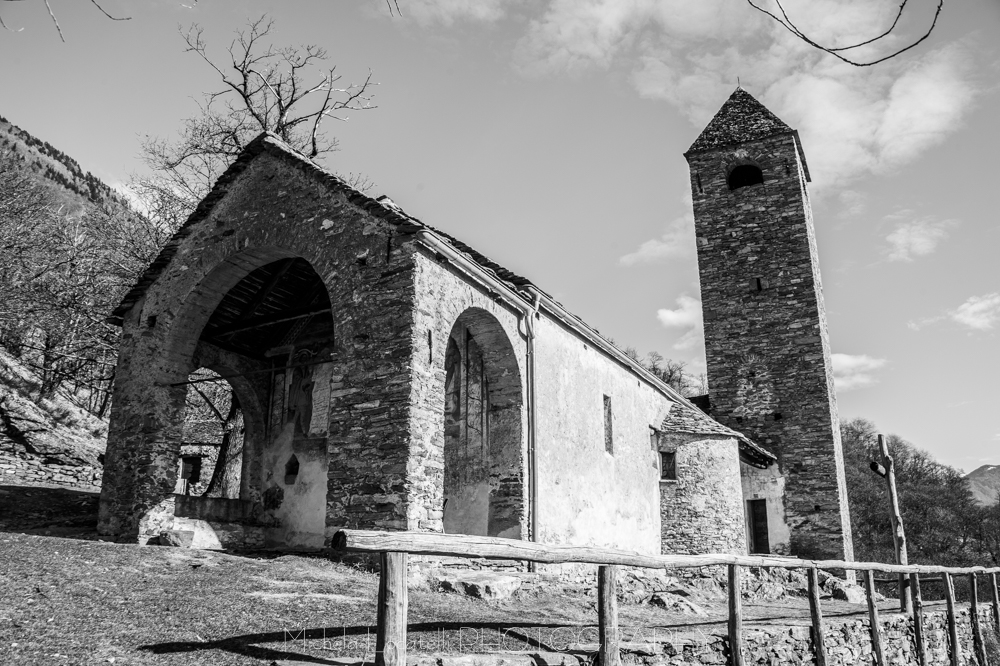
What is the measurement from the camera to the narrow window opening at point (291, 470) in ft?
47.6

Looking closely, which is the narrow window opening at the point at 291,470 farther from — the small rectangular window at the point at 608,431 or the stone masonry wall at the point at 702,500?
the stone masonry wall at the point at 702,500

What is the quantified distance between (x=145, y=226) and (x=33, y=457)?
782 centimetres

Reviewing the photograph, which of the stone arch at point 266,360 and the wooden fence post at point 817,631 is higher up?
the stone arch at point 266,360

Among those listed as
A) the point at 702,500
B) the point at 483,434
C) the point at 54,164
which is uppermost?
the point at 54,164

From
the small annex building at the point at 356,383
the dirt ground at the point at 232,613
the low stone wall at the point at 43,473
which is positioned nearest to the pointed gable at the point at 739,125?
the small annex building at the point at 356,383

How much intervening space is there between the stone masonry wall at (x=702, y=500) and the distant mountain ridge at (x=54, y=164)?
219 feet

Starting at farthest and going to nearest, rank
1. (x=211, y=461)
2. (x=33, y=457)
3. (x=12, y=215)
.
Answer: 1. (x=211, y=461)
2. (x=12, y=215)
3. (x=33, y=457)

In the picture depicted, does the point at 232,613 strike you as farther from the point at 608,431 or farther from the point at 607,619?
the point at 608,431

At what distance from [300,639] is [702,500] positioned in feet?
45.6

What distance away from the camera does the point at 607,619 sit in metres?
6.75

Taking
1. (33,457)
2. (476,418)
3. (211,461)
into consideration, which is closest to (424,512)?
(476,418)

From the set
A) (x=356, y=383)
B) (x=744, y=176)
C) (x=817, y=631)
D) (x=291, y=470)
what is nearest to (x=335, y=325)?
(x=356, y=383)

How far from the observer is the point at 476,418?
539 inches

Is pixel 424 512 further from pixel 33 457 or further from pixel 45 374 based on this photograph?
pixel 45 374
